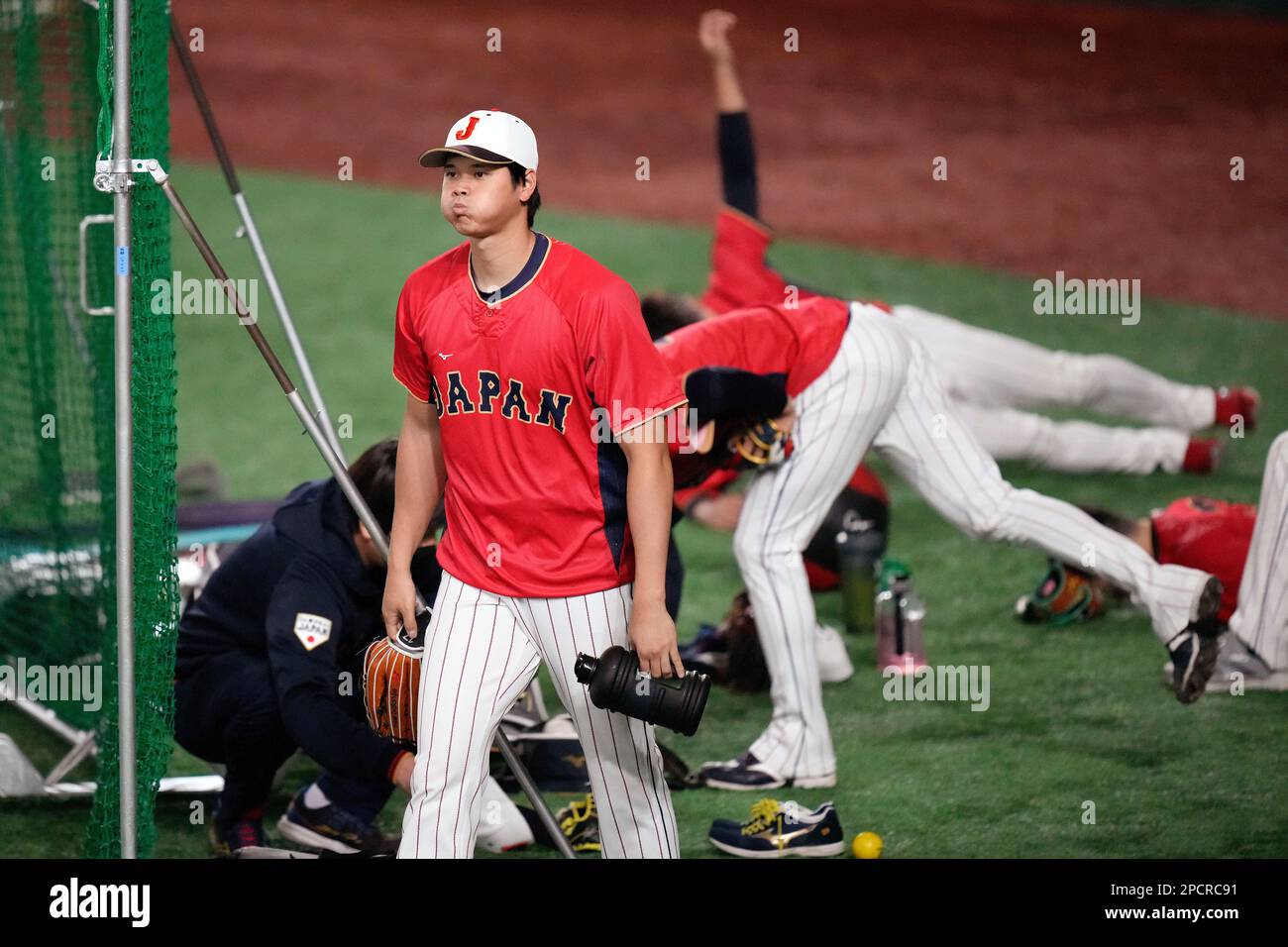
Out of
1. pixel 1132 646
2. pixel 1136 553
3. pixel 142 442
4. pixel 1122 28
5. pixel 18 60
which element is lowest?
pixel 1132 646

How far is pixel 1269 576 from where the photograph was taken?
15.7 ft

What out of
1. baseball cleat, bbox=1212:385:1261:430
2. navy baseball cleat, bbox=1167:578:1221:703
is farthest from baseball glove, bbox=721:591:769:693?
baseball cleat, bbox=1212:385:1261:430

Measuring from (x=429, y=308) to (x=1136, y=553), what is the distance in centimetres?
231

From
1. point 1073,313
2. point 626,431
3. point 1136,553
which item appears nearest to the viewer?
point 626,431

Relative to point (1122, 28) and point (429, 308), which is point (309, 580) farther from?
point (1122, 28)

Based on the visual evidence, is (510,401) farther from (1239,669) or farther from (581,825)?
(1239,669)

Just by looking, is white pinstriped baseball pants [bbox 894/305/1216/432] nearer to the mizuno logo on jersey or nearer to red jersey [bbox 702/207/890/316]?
red jersey [bbox 702/207/890/316]

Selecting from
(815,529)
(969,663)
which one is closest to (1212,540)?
(969,663)

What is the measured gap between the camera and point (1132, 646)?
5.51 meters

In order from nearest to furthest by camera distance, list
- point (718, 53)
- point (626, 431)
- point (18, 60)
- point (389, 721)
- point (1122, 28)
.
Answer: point (626, 431) → point (389, 721) → point (18, 60) → point (718, 53) → point (1122, 28)

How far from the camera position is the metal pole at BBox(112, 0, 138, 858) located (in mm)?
3479

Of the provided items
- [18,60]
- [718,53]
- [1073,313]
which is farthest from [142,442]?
[1073,313]

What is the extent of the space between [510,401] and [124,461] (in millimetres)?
875

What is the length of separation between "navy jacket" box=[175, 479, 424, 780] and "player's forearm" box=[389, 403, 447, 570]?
1.70ft
